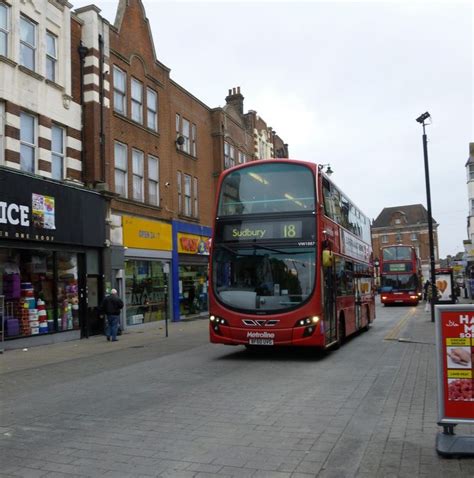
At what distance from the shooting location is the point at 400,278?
37.7 m

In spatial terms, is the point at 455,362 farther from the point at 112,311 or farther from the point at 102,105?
the point at 102,105

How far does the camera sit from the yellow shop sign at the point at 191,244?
25516mm

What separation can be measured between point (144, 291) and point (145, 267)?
102 centimetres

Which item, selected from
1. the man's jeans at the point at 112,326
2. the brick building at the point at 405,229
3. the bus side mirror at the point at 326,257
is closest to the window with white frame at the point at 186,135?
the man's jeans at the point at 112,326

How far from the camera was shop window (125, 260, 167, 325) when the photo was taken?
21.1m

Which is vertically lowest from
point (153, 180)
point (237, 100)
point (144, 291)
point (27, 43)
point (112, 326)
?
point (112, 326)

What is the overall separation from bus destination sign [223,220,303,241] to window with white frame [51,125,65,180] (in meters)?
8.36

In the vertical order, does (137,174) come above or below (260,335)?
above

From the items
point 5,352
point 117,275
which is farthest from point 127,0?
point 5,352

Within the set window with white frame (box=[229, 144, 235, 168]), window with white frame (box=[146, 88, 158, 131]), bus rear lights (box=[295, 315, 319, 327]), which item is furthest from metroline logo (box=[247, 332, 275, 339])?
window with white frame (box=[229, 144, 235, 168])

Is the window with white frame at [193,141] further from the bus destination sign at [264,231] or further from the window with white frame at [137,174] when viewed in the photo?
the bus destination sign at [264,231]

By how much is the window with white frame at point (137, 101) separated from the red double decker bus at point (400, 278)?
22.5m

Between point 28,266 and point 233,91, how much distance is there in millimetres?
23839

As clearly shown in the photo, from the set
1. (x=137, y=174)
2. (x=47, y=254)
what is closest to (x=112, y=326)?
(x=47, y=254)
